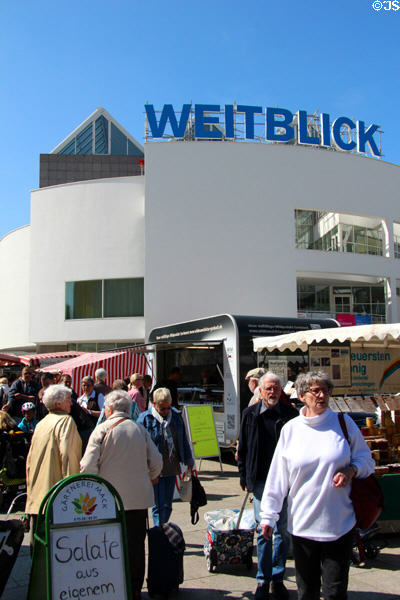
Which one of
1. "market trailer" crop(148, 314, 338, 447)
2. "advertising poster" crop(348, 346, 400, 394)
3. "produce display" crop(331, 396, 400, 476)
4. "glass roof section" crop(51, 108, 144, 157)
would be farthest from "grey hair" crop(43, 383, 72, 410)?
"glass roof section" crop(51, 108, 144, 157)

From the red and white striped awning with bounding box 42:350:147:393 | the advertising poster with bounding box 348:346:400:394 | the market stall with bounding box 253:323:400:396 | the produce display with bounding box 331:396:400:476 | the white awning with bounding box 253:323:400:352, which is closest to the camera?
the produce display with bounding box 331:396:400:476

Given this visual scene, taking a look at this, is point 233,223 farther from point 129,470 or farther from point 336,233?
point 129,470

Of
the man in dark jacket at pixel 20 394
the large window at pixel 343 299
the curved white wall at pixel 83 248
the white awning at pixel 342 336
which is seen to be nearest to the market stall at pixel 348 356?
the white awning at pixel 342 336

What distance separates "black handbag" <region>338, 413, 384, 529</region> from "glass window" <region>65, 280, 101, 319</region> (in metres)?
21.9

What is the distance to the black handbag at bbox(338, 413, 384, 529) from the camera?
10.6ft

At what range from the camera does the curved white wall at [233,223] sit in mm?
22500

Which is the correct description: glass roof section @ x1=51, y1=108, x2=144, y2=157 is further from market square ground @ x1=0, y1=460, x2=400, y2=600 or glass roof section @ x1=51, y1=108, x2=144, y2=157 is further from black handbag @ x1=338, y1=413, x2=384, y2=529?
black handbag @ x1=338, y1=413, x2=384, y2=529

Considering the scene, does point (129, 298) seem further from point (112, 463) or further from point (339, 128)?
point (112, 463)

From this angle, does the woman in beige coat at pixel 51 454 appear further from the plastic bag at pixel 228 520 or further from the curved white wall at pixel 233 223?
the curved white wall at pixel 233 223

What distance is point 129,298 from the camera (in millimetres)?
24125

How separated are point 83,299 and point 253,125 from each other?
1090 cm

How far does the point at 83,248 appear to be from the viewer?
24734 millimetres

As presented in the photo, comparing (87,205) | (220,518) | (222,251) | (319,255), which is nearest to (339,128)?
(319,255)

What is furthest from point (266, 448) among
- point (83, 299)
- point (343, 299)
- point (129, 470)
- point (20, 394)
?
point (343, 299)
